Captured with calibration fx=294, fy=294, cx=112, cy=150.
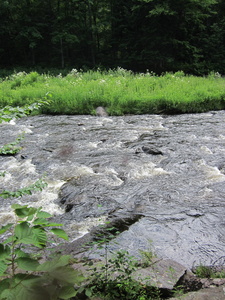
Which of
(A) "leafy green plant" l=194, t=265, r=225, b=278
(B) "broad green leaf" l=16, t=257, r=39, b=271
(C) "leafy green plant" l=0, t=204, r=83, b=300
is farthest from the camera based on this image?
(A) "leafy green plant" l=194, t=265, r=225, b=278

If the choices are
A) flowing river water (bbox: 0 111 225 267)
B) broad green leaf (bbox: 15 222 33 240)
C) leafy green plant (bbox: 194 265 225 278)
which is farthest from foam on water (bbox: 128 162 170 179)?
broad green leaf (bbox: 15 222 33 240)

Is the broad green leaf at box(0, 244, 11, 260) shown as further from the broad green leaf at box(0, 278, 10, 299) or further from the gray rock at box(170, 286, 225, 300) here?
the gray rock at box(170, 286, 225, 300)

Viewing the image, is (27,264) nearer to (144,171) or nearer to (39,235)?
(39,235)

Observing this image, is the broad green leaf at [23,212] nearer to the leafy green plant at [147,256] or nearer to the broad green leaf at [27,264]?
the broad green leaf at [27,264]

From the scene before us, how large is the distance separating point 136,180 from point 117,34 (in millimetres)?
27776

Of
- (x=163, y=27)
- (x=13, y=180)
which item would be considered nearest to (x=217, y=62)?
(x=163, y=27)

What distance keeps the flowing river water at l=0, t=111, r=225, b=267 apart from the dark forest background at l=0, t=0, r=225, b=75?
669 inches

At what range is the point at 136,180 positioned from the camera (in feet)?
18.3

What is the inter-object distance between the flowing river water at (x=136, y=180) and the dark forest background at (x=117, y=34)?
16985mm

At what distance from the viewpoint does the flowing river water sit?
3.72 m

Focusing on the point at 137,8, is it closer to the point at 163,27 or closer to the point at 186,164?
the point at 163,27

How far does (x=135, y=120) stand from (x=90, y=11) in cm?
2349

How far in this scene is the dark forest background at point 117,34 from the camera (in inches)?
975

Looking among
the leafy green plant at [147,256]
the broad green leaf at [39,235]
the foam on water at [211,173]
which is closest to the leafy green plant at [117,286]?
the leafy green plant at [147,256]
